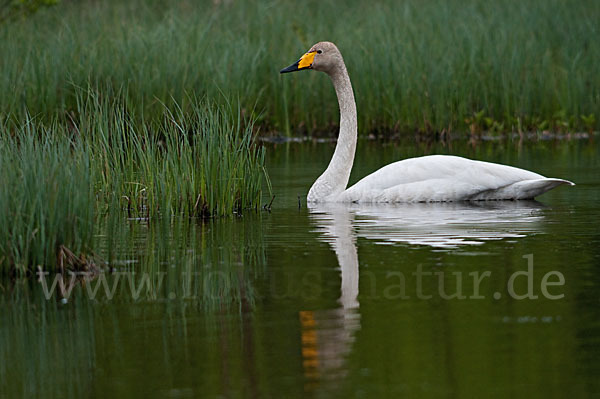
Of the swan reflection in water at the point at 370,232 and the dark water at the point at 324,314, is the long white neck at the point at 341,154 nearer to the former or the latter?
the swan reflection in water at the point at 370,232

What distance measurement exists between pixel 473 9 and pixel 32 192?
52.4 ft

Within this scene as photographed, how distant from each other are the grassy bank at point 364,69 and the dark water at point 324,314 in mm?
7536

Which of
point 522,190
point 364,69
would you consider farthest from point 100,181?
point 364,69

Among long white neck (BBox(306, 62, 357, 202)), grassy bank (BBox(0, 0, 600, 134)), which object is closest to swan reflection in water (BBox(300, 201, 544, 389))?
long white neck (BBox(306, 62, 357, 202))

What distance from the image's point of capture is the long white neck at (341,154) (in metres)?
12.6

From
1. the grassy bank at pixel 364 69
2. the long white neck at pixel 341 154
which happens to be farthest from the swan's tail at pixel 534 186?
the grassy bank at pixel 364 69

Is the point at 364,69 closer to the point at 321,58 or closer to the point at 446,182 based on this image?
the point at 321,58

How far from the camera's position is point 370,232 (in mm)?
9930

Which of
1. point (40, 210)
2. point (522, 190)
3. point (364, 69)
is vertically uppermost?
point (364, 69)

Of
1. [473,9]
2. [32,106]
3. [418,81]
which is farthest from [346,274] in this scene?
[473,9]

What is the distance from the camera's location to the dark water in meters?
5.40

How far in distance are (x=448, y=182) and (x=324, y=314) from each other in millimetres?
5465

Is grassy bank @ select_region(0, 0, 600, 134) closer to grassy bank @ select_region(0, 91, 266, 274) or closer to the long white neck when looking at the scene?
the long white neck

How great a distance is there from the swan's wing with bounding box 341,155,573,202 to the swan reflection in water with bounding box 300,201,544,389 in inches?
4.2
